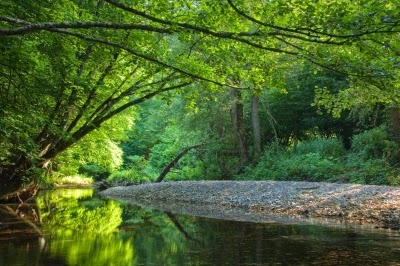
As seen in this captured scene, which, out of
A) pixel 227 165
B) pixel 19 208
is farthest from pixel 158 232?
pixel 227 165

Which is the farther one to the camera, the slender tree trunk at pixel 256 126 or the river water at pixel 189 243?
the slender tree trunk at pixel 256 126

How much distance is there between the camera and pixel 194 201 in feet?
52.7

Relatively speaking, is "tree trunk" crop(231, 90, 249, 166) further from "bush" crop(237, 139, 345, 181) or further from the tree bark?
the tree bark

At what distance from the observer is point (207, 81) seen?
7.80 meters

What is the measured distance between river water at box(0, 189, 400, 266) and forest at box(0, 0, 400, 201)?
147cm

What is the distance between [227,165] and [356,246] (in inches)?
676

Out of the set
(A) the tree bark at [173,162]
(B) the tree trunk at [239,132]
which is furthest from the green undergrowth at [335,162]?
(A) the tree bark at [173,162]

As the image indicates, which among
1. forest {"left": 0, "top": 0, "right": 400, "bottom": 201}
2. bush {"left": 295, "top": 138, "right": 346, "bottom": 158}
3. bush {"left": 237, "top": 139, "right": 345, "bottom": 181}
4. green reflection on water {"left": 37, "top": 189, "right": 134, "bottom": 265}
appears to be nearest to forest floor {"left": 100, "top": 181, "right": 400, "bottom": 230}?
forest {"left": 0, "top": 0, "right": 400, "bottom": 201}

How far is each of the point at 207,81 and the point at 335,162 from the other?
13.7m

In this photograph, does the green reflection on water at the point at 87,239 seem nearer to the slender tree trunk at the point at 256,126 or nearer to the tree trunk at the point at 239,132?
the tree trunk at the point at 239,132

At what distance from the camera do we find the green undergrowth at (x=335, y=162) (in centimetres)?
1616

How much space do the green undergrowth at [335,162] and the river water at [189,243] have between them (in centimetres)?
775

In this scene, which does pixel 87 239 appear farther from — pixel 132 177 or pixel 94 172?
pixel 94 172

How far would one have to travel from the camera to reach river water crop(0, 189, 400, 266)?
20.6ft
